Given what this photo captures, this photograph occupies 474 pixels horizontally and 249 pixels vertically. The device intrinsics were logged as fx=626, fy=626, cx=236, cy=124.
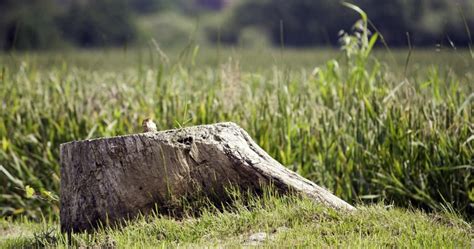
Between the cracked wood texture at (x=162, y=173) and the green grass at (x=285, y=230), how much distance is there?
13 cm

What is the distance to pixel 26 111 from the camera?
6.50m

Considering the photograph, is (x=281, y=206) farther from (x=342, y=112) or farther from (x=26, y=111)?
(x=26, y=111)

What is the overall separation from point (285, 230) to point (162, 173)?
0.90 meters

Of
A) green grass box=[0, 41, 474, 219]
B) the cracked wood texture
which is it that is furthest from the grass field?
the cracked wood texture

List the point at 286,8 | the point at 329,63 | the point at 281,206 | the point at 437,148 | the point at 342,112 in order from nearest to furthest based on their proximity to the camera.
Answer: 1. the point at 281,206
2. the point at 437,148
3. the point at 342,112
4. the point at 329,63
5. the point at 286,8

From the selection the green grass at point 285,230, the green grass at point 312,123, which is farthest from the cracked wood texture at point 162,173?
the green grass at point 312,123

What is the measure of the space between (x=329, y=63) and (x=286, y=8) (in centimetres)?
8014

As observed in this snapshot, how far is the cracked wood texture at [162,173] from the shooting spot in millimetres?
4000

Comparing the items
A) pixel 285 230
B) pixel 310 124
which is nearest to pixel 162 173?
pixel 285 230

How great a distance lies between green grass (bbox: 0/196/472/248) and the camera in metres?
3.51

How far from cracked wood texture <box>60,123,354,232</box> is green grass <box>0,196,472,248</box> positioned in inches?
5.1

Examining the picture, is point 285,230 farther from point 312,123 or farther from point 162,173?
point 312,123

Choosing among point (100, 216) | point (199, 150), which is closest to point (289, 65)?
point (199, 150)

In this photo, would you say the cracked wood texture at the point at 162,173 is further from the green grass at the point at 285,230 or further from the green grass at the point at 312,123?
the green grass at the point at 312,123
